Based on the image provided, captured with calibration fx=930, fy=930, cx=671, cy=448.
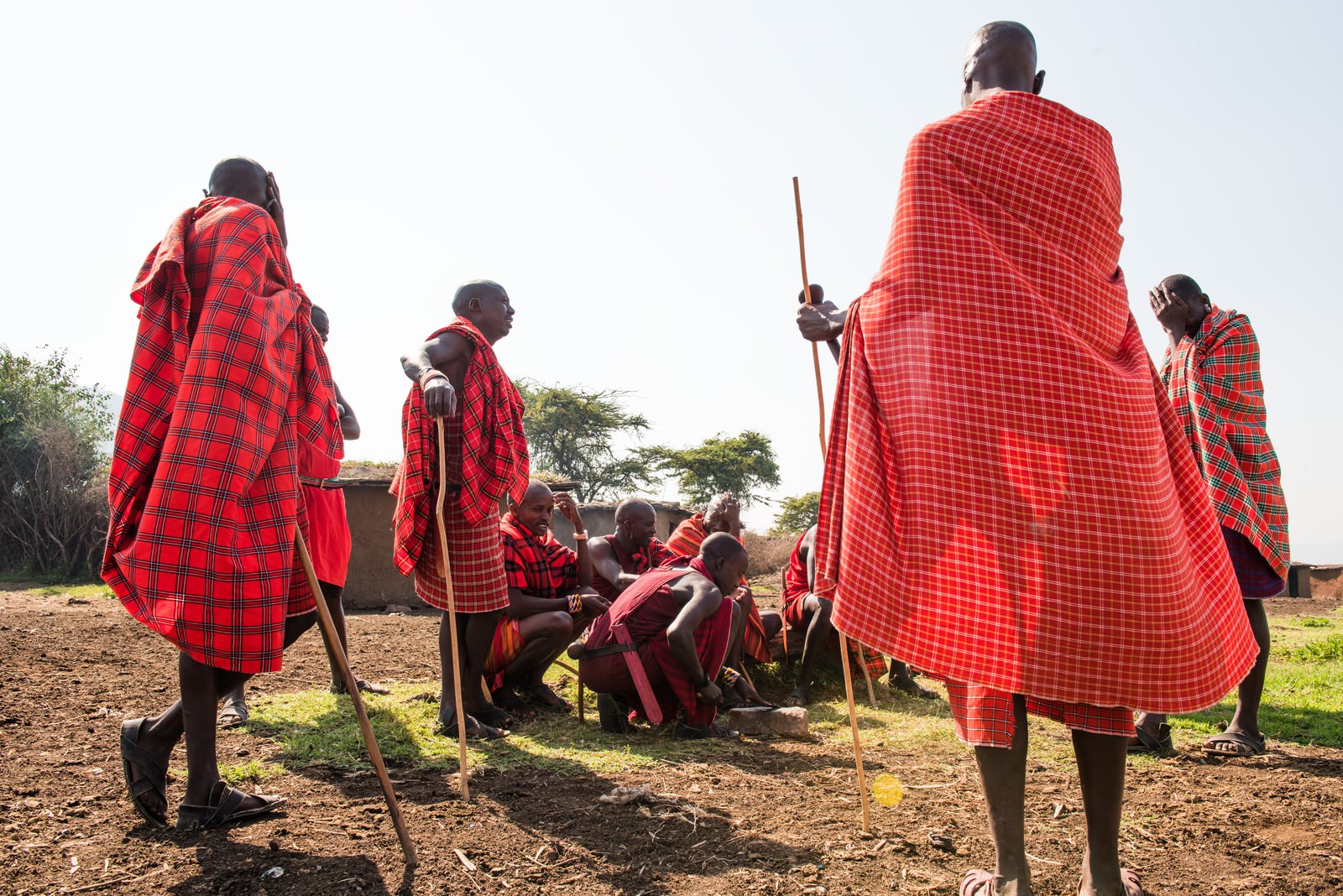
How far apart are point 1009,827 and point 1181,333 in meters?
3.61

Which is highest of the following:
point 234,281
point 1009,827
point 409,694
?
point 234,281

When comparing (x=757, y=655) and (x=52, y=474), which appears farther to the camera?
(x=52, y=474)

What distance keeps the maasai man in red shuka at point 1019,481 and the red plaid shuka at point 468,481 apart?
2.46 m

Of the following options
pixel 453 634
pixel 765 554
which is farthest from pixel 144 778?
pixel 765 554

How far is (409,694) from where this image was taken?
222 inches

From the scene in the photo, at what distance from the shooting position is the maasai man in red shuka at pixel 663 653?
4805mm

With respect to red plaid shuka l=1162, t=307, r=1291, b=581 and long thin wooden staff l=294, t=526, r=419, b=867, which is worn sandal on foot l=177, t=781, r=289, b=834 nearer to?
long thin wooden staff l=294, t=526, r=419, b=867

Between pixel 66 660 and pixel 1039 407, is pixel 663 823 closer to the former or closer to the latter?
pixel 1039 407

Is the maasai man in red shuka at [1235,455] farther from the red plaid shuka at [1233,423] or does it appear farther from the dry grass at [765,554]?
the dry grass at [765,554]

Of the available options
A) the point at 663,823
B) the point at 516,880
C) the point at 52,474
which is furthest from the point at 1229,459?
the point at 52,474

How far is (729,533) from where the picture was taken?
6.47 m

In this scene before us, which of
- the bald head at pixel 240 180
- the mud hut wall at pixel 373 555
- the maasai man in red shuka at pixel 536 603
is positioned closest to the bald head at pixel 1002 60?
the bald head at pixel 240 180

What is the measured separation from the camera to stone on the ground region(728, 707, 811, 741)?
4777mm

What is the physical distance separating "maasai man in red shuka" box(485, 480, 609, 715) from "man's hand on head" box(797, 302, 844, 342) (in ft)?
9.03
